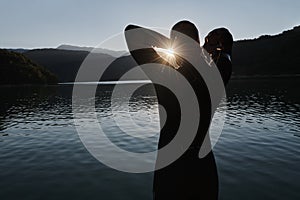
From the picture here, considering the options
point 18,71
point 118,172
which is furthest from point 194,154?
point 18,71

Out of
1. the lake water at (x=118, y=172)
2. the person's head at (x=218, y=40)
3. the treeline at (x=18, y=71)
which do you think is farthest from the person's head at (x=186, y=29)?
the treeline at (x=18, y=71)

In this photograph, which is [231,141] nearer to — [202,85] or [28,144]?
[28,144]

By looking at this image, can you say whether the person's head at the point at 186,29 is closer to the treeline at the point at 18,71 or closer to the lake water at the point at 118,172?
the lake water at the point at 118,172

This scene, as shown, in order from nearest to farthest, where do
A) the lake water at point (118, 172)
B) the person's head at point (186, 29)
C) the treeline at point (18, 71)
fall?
the person's head at point (186, 29) < the lake water at point (118, 172) < the treeline at point (18, 71)

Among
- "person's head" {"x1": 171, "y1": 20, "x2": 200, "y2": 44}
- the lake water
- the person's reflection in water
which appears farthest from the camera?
the lake water

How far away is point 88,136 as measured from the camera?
26031mm

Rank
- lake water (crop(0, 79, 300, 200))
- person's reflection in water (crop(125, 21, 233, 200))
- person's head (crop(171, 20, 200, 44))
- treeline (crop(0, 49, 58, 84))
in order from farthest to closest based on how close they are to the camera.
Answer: treeline (crop(0, 49, 58, 84)), lake water (crop(0, 79, 300, 200)), person's reflection in water (crop(125, 21, 233, 200)), person's head (crop(171, 20, 200, 44))

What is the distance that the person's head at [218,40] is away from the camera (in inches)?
97.2

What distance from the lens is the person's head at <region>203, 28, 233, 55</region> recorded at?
2469mm

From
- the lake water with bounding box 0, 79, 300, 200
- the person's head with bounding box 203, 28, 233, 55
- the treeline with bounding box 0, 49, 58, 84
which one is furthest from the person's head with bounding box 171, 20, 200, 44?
the treeline with bounding box 0, 49, 58, 84

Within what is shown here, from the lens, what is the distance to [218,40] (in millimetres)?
2486

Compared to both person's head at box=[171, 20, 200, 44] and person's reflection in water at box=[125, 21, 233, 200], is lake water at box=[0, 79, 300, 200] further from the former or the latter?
person's head at box=[171, 20, 200, 44]

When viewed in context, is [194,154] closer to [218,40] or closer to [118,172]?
[218,40]

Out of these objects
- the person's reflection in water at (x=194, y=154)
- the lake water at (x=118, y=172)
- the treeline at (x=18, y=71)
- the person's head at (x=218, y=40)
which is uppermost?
the person's head at (x=218, y=40)
